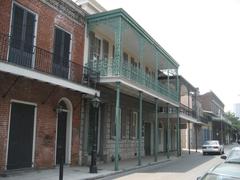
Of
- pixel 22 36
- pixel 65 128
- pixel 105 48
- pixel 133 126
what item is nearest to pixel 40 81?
pixel 22 36

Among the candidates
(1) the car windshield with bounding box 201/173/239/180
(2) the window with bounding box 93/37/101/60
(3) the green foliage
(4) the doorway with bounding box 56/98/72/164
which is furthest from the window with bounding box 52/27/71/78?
(3) the green foliage

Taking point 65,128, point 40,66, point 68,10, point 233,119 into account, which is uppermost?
point 233,119

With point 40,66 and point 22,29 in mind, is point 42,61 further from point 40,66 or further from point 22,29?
point 22,29

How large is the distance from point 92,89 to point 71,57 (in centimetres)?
188

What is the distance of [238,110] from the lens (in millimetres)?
194500

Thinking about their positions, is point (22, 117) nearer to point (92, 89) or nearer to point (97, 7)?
point (92, 89)

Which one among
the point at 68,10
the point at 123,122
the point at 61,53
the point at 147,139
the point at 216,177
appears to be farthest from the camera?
the point at 147,139

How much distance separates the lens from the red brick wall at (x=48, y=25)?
13852 millimetres

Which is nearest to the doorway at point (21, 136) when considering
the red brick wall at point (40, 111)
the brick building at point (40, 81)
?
the brick building at point (40, 81)

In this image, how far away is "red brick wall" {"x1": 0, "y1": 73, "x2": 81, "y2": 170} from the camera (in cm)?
1358

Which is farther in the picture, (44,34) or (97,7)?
(97,7)

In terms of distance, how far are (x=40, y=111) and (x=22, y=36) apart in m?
3.12

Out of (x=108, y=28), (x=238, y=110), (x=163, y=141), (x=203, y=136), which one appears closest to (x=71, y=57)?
(x=108, y=28)

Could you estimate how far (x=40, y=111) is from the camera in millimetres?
15578
